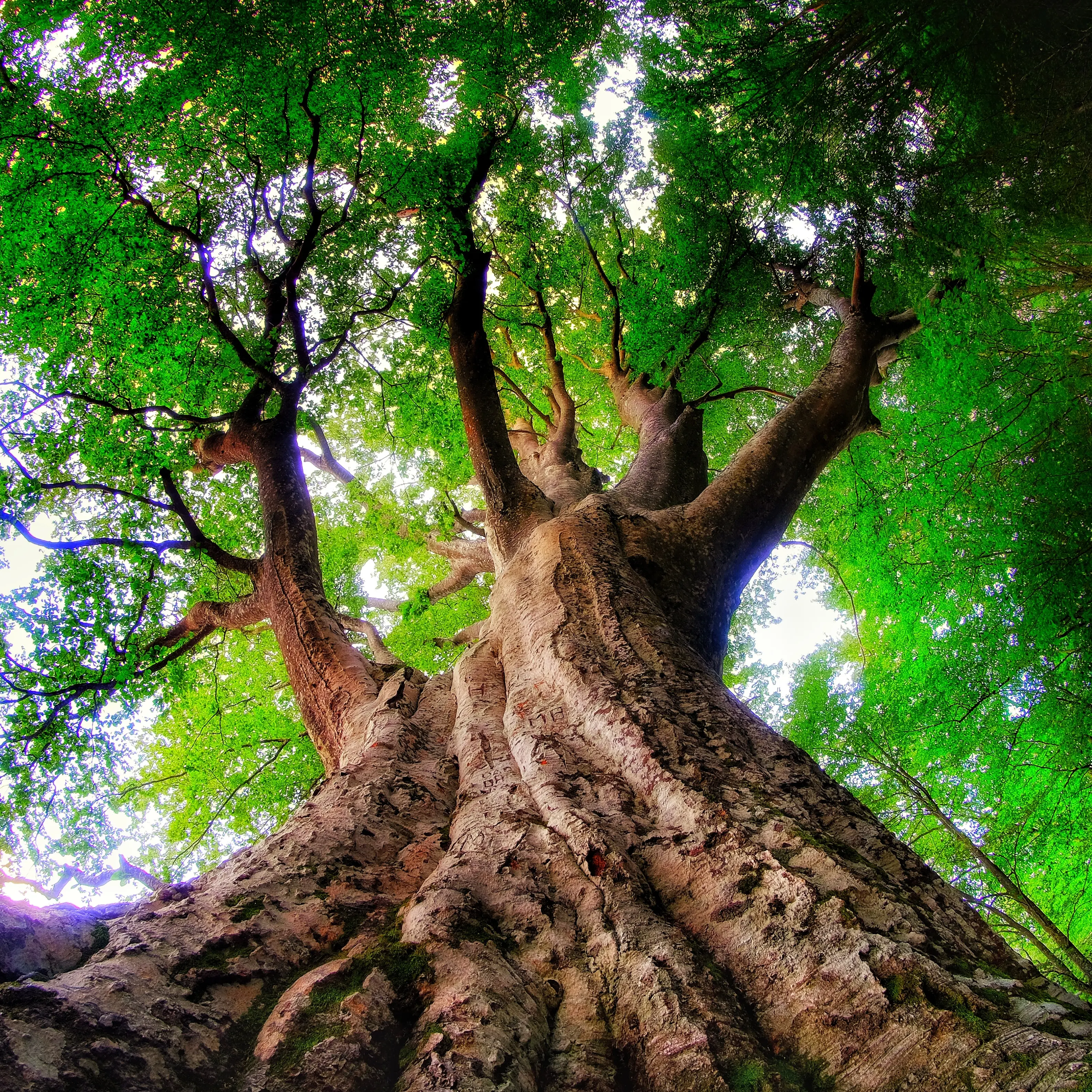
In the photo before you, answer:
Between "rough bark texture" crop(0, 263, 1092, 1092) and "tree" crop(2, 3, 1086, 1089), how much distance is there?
0.4 inches

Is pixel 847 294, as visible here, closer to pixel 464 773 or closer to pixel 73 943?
pixel 464 773

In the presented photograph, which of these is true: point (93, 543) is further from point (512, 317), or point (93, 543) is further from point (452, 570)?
point (512, 317)

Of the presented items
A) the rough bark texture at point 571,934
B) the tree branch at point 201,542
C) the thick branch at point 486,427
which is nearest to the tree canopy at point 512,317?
the tree branch at point 201,542

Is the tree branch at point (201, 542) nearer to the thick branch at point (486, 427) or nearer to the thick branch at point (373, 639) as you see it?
the thick branch at point (373, 639)

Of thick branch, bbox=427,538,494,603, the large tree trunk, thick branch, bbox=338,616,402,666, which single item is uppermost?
thick branch, bbox=427,538,494,603

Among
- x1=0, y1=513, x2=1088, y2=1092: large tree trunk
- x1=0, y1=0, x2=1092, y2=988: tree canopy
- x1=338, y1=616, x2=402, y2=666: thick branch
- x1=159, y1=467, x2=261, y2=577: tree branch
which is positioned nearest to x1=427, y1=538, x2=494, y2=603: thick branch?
x1=0, y1=0, x2=1092, y2=988: tree canopy

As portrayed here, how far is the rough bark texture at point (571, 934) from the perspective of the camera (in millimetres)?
1412

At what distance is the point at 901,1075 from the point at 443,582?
6978mm

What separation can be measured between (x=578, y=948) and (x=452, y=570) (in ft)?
21.2

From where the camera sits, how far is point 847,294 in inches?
300

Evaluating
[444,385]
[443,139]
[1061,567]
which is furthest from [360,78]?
[1061,567]

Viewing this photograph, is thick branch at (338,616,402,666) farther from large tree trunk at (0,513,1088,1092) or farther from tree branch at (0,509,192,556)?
large tree trunk at (0,513,1088,1092)

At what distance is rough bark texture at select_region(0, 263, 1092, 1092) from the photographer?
4.63 ft

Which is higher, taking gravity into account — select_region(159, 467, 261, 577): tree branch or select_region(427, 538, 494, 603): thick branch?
select_region(427, 538, 494, 603): thick branch
